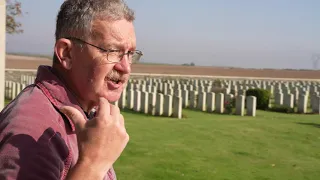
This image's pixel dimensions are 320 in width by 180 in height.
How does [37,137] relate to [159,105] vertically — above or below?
above

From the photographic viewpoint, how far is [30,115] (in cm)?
127

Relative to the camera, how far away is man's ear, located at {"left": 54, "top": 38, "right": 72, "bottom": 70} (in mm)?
1537

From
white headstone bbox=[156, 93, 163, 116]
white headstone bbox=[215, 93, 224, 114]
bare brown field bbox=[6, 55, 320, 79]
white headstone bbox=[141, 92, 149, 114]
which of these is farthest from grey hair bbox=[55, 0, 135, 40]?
bare brown field bbox=[6, 55, 320, 79]

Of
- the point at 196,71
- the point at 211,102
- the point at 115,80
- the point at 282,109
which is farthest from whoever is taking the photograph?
the point at 196,71

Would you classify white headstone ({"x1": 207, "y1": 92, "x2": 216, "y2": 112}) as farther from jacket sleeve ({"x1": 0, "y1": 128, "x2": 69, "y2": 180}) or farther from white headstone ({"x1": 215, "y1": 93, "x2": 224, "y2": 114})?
jacket sleeve ({"x1": 0, "y1": 128, "x2": 69, "y2": 180})

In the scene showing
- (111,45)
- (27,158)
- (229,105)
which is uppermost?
(111,45)

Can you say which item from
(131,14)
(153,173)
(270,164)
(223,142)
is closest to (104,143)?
(131,14)

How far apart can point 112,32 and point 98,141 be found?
1.58ft

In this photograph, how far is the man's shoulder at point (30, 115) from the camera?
4.02ft

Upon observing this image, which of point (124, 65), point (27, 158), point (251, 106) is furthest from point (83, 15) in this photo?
point (251, 106)

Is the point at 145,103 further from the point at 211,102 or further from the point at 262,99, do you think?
the point at 262,99

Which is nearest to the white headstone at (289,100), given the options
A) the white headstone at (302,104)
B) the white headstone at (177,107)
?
the white headstone at (302,104)

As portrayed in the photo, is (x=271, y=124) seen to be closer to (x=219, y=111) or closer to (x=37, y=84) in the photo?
(x=219, y=111)

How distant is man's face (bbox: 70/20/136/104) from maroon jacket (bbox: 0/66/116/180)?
116 millimetres
